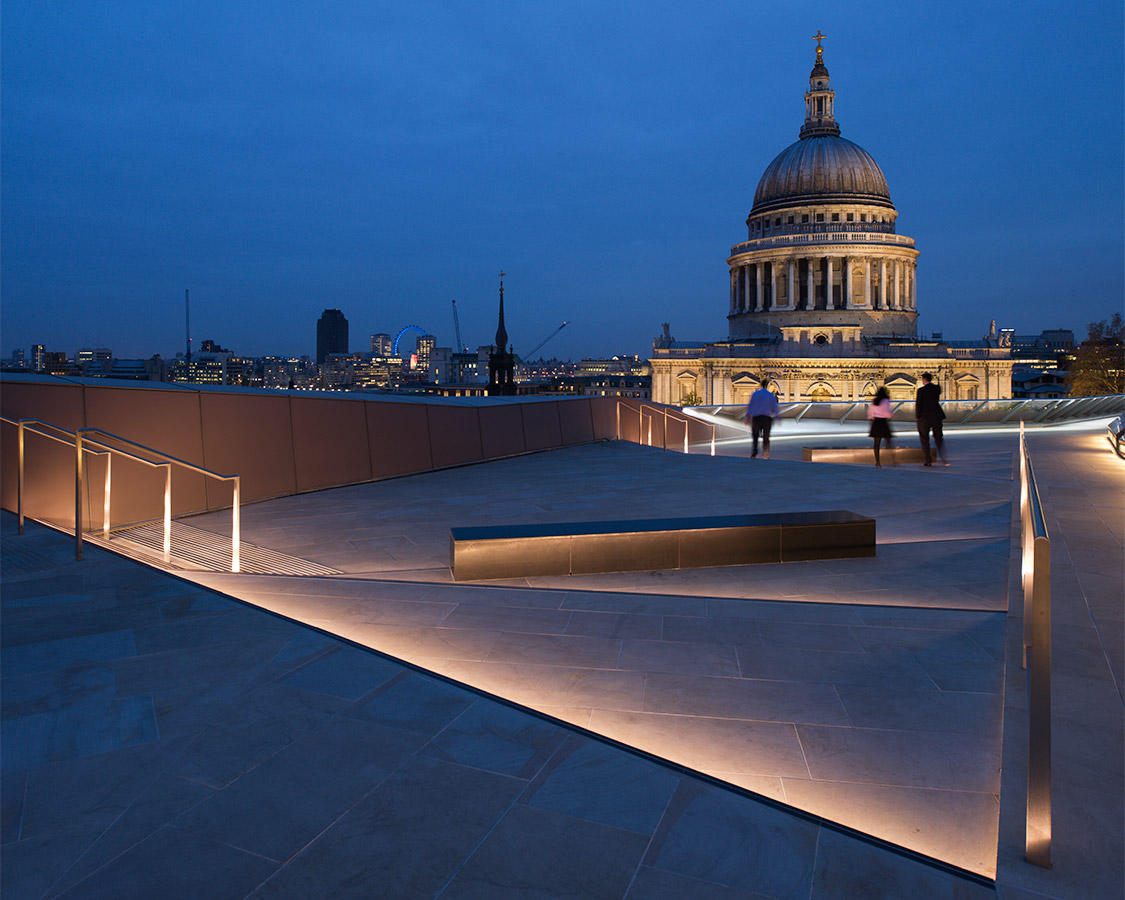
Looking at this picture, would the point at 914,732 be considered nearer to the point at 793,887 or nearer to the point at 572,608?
the point at 793,887

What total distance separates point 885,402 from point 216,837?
1608 centimetres

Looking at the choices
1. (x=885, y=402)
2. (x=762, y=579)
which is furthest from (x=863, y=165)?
(x=762, y=579)

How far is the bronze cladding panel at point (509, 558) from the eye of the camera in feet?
25.0

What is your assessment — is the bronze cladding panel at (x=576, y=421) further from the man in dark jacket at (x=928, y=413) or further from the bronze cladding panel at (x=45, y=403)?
the bronze cladding panel at (x=45, y=403)

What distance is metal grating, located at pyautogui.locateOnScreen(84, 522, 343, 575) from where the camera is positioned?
8.16m

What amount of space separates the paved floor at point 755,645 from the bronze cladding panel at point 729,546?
0.69 ft

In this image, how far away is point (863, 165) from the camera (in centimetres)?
10031

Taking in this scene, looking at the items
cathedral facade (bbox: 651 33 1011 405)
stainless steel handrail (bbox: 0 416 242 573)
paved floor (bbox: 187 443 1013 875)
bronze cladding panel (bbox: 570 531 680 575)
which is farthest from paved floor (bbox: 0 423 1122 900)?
cathedral facade (bbox: 651 33 1011 405)

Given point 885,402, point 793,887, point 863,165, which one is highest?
point 863,165

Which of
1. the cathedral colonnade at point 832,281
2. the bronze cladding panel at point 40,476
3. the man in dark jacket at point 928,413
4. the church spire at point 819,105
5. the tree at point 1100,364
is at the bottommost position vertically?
the bronze cladding panel at point 40,476

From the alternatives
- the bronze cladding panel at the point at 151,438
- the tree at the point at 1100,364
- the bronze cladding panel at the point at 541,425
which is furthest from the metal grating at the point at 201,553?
the tree at the point at 1100,364

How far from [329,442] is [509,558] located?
762 cm

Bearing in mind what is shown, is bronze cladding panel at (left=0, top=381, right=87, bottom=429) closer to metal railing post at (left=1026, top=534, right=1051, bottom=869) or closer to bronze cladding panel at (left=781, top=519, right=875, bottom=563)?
bronze cladding panel at (left=781, top=519, right=875, bottom=563)

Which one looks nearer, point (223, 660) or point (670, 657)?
point (223, 660)
